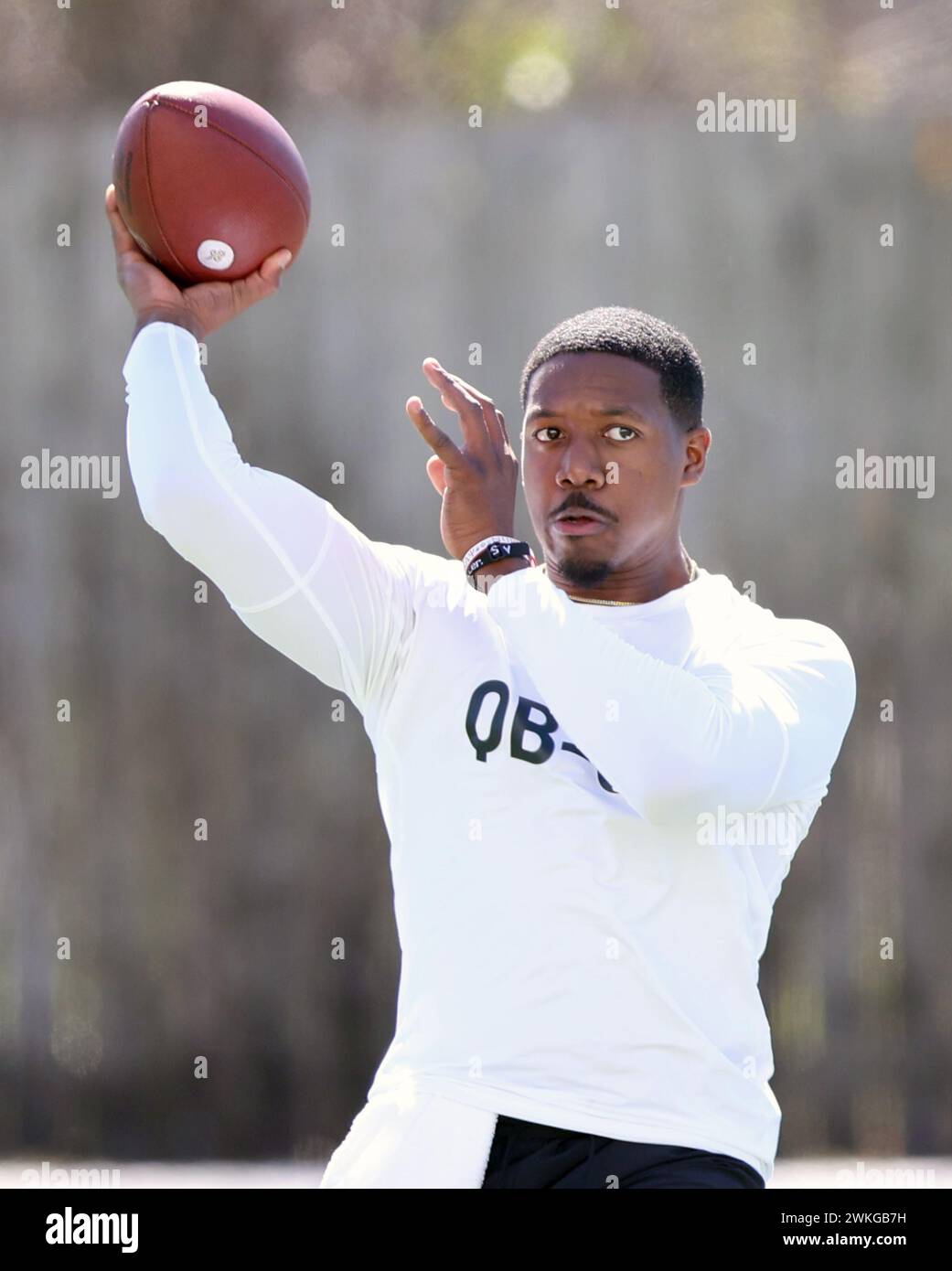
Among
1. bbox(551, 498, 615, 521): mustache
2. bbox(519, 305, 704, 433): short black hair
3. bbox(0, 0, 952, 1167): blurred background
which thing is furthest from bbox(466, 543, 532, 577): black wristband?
bbox(0, 0, 952, 1167): blurred background

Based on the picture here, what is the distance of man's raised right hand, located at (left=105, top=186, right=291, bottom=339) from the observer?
8.57 ft

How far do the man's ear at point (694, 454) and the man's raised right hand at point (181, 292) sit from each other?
710 millimetres

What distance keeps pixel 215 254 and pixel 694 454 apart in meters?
0.84

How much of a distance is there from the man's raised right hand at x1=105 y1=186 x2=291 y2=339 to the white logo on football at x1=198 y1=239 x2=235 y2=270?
1.1 inches

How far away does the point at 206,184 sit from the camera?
2.83 meters

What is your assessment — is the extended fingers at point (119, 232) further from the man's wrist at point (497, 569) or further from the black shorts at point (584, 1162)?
the black shorts at point (584, 1162)

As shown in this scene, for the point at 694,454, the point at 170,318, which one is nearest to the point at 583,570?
the point at 694,454

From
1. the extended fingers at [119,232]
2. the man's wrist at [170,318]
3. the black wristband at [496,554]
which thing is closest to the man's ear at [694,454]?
the black wristband at [496,554]

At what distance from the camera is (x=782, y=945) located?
16.1 ft

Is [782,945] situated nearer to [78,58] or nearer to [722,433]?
[722,433]

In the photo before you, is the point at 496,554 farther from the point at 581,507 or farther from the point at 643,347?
the point at 643,347

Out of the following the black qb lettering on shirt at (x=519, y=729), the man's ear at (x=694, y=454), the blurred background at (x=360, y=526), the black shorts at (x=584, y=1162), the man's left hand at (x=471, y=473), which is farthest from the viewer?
the blurred background at (x=360, y=526)

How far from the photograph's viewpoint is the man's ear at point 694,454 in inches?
116
